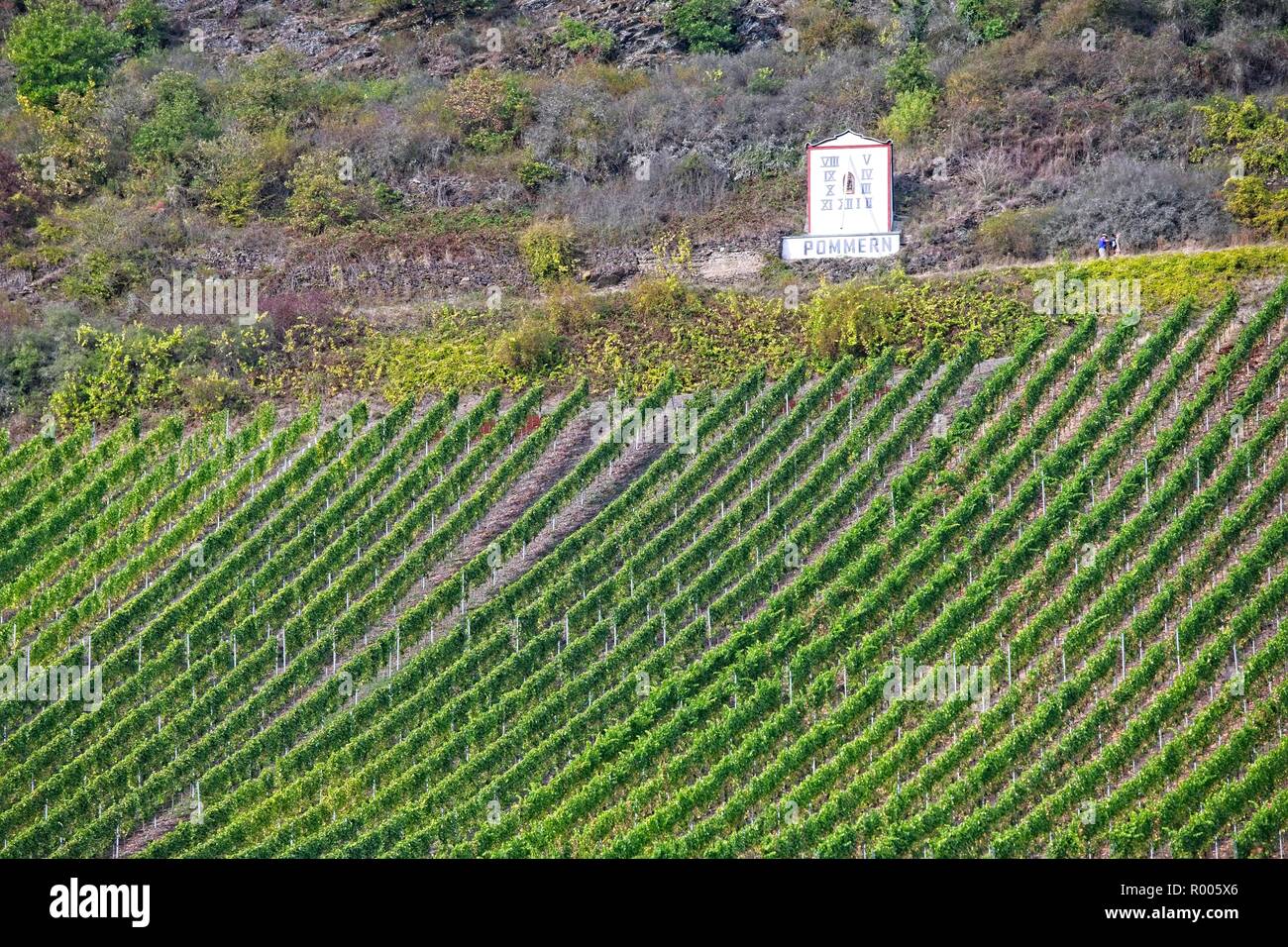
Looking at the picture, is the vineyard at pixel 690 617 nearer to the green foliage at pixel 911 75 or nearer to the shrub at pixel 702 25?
the green foliage at pixel 911 75

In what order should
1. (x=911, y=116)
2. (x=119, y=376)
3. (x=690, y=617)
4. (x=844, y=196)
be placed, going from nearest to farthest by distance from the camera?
(x=690, y=617) < (x=119, y=376) < (x=844, y=196) < (x=911, y=116)

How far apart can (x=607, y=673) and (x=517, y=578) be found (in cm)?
268

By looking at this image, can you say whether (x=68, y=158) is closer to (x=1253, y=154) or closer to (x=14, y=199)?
(x=14, y=199)

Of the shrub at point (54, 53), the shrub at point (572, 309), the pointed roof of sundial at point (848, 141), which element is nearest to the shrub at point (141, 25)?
the shrub at point (54, 53)

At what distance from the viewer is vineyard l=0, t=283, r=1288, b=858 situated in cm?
2759

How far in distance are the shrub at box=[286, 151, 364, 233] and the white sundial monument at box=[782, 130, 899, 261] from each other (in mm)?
9192

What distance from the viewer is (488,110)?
145 feet

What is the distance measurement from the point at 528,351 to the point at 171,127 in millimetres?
12472

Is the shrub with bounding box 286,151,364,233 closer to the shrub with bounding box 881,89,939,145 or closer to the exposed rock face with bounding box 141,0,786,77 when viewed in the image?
the exposed rock face with bounding box 141,0,786,77

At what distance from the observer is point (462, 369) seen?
118ft

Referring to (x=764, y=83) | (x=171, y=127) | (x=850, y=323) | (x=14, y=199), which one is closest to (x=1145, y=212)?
(x=850, y=323)

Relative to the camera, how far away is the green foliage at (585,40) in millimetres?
47688

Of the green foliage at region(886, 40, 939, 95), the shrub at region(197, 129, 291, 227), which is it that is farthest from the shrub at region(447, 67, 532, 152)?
the green foliage at region(886, 40, 939, 95)
